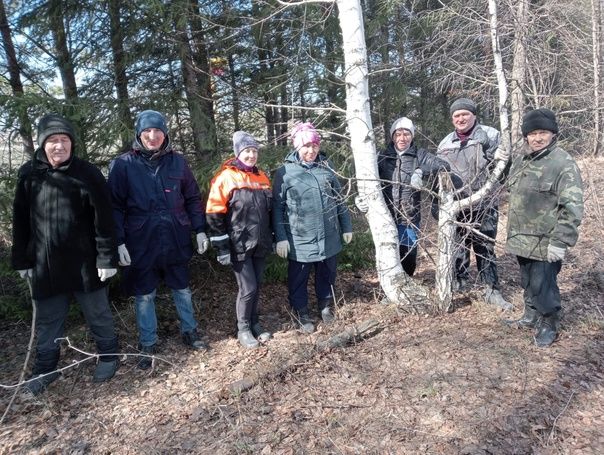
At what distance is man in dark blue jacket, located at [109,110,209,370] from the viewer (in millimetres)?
3854

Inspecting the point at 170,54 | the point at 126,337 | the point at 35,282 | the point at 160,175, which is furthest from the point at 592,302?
the point at 170,54

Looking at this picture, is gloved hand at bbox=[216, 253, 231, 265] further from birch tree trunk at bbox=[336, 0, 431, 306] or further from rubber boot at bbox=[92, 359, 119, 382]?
birch tree trunk at bbox=[336, 0, 431, 306]

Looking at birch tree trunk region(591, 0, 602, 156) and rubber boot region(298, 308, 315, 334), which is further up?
birch tree trunk region(591, 0, 602, 156)

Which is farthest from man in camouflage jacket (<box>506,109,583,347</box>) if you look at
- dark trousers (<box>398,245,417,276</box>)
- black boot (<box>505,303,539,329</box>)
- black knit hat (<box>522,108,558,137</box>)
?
dark trousers (<box>398,245,417,276</box>)

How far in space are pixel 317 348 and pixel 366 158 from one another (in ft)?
6.94

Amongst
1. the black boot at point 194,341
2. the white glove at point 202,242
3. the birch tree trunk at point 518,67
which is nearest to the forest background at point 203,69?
the birch tree trunk at point 518,67

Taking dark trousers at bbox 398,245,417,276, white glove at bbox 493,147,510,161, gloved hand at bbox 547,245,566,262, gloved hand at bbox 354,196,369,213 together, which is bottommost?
dark trousers at bbox 398,245,417,276

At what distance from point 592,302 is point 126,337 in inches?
223

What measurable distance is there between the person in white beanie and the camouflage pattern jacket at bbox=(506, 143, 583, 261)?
78 centimetres

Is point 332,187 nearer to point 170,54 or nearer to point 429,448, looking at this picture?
point 429,448

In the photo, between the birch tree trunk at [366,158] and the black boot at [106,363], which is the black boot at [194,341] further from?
the birch tree trunk at [366,158]

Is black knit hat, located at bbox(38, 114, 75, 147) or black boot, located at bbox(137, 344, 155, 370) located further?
black boot, located at bbox(137, 344, 155, 370)

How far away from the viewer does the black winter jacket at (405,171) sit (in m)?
4.54

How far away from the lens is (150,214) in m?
3.88
